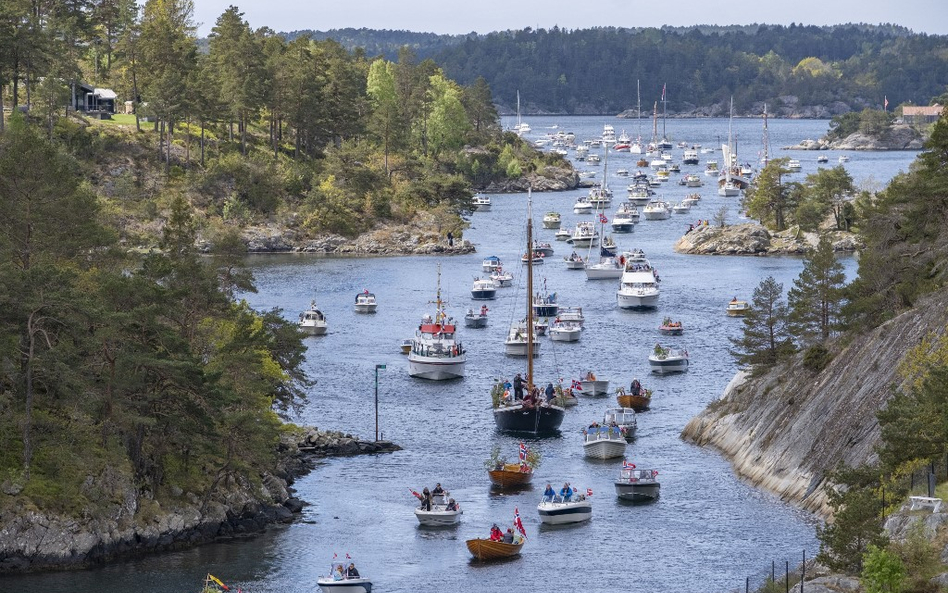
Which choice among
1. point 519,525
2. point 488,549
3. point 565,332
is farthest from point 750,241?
point 488,549

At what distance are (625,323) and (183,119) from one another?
71189mm

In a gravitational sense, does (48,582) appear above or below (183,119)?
below

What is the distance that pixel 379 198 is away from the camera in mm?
173000

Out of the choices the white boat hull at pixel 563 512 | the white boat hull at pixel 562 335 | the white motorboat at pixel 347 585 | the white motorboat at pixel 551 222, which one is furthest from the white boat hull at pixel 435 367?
the white motorboat at pixel 551 222

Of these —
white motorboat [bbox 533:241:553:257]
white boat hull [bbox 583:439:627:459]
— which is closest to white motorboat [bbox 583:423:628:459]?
white boat hull [bbox 583:439:627:459]

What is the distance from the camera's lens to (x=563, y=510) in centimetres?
6562

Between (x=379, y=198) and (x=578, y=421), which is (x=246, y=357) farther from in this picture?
(x=379, y=198)

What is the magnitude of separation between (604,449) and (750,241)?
92.2 metres

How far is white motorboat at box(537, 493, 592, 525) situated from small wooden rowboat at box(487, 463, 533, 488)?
17.2 feet

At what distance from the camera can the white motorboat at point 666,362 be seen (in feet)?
328


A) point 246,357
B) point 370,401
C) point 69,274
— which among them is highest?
point 69,274

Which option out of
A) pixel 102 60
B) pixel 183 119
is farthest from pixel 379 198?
pixel 102 60

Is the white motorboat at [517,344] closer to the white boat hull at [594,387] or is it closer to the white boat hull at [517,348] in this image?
the white boat hull at [517,348]

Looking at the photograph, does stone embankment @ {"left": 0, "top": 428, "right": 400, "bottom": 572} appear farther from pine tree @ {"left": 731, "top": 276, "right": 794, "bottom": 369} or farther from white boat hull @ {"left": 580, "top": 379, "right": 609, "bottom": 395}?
white boat hull @ {"left": 580, "top": 379, "right": 609, "bottom": 395}
